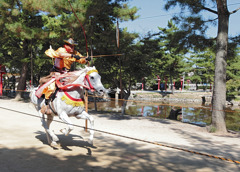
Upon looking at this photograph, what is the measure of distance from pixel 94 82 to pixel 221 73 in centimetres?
707

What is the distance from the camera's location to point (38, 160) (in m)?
5.11

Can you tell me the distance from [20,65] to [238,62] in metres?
29.4

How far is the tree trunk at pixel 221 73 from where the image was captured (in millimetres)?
10070

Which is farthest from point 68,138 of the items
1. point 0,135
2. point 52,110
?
point 0,135

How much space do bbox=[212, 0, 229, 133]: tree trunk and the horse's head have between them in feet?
22.6

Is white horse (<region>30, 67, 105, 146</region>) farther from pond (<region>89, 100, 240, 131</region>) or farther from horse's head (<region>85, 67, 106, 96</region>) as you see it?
pond (<region>89, 100, 240, 131</region>)

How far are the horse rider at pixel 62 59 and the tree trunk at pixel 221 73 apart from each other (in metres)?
6.84

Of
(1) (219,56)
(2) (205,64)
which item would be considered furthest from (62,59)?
(2) (205,64)

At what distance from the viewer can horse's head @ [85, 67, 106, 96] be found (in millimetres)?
5281

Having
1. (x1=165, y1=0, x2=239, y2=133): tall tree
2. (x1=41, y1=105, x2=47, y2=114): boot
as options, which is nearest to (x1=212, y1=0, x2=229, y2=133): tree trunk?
(x1=165, y1=0, x2=239, y2=133): tall tree

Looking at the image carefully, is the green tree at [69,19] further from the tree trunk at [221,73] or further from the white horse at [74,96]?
the white horse at [74,96]

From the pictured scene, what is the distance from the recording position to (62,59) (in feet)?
20.8

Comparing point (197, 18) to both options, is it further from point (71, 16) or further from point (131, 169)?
point (131, 169)

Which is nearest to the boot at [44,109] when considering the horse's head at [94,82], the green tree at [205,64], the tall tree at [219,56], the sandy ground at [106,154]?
the sandy ground at [106,154]
